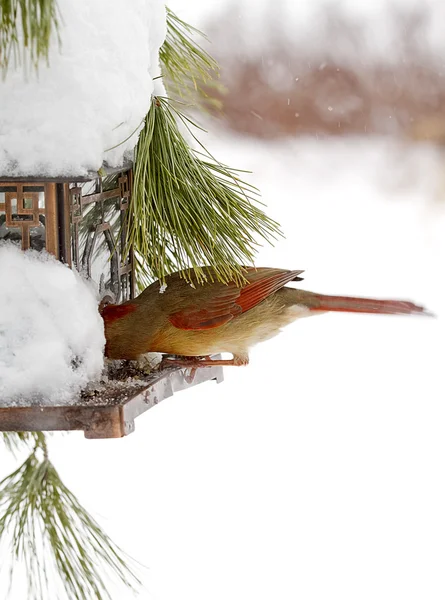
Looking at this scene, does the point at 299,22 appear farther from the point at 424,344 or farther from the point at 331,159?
the point at 424,344

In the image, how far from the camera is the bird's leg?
217 cm

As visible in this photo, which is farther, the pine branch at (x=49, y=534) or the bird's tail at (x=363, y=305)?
the pine branch at (x=49, y=534)

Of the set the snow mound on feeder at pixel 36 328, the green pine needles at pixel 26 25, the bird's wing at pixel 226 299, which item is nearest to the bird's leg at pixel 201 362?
the bird's wing at pixel 226 299

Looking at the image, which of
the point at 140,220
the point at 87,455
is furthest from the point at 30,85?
the point at 87,455

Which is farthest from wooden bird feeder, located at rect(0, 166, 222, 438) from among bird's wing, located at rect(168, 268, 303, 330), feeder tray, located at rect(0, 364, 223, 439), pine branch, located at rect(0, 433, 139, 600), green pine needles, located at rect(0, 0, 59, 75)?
pine branch, located at rect(0, 433, 139, 600)

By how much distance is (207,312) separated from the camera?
6.78ft

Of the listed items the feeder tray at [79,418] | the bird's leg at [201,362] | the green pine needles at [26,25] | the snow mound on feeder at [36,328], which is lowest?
the feeder tray at [79,418]

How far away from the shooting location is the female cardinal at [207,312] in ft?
6.75

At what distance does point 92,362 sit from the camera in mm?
1933

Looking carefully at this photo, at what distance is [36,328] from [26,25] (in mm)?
549

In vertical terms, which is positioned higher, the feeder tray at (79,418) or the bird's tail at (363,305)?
the bird's tail at (363,305)

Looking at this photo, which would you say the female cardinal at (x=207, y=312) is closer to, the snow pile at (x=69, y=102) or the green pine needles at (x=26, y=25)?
the snow pile at (x=69, y=102)

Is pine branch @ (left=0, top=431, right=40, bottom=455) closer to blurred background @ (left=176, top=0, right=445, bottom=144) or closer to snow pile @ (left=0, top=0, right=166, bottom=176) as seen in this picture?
snow pile @ (left=0, top=0, right=166, bottom=176)

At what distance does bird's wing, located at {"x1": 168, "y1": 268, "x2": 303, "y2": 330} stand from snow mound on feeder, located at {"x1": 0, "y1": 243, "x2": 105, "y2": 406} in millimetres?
285
